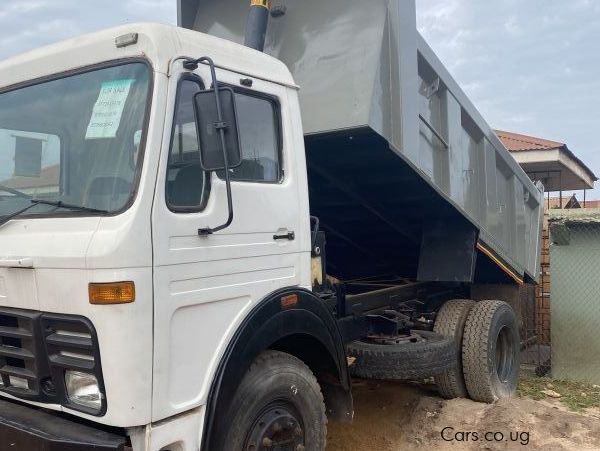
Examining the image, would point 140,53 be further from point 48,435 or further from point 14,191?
point 48,435

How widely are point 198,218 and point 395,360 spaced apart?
7.26 feet

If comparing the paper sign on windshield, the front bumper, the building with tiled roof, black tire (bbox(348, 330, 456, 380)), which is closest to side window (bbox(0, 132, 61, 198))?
the paper sign on windshield

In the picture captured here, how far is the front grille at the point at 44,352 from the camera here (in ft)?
7.57

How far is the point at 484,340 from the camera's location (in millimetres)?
5078

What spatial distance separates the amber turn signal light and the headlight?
324mm

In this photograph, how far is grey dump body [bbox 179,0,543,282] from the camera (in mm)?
3561

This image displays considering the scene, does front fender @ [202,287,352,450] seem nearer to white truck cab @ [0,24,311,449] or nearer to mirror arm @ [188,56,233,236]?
white truck cab @ [0,24,311,449]

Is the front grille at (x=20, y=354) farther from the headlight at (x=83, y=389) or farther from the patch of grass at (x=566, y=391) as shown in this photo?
the patch of grass at (x=566, y=391)

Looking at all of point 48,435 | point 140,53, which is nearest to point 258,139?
point 140,53

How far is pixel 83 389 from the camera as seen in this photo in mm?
2371

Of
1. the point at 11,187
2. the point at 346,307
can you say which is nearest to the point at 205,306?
the point at 11,187

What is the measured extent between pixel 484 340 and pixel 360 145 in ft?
7.59

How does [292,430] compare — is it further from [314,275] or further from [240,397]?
[314,275]

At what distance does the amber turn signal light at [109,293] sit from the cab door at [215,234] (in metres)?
0.15
